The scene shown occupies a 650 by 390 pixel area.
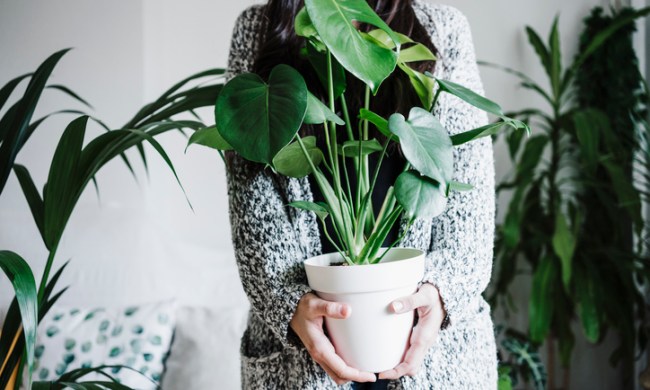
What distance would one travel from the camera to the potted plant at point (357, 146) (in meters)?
0.50

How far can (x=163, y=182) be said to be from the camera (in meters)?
1.92

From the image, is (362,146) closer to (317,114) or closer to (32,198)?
(317,114)

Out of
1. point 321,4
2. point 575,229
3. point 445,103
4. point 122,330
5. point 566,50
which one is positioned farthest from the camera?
point 566,50

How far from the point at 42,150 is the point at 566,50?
1794 millimetres

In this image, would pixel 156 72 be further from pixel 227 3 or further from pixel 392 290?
pixel 392 290

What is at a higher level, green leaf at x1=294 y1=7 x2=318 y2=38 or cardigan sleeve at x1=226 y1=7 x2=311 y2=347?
green leaf at x1=294 y1=7 x2=318 y2=38

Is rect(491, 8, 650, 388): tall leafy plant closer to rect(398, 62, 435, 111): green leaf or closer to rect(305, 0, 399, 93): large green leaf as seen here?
rect(398, 62, 435, 111): green leaf

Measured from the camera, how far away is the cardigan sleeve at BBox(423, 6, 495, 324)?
756mm

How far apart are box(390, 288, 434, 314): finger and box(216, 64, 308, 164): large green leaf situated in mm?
219

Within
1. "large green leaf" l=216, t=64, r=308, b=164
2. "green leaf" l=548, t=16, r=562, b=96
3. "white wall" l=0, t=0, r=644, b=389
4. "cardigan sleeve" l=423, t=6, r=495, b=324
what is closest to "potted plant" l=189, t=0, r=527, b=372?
"large green leaf" l=216, t=64, r=308, b=164

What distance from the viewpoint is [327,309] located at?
63cm

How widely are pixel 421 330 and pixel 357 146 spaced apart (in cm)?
22

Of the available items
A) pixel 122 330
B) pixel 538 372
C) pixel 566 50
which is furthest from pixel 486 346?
pixel 566 50

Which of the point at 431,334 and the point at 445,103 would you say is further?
the point at 445,103
